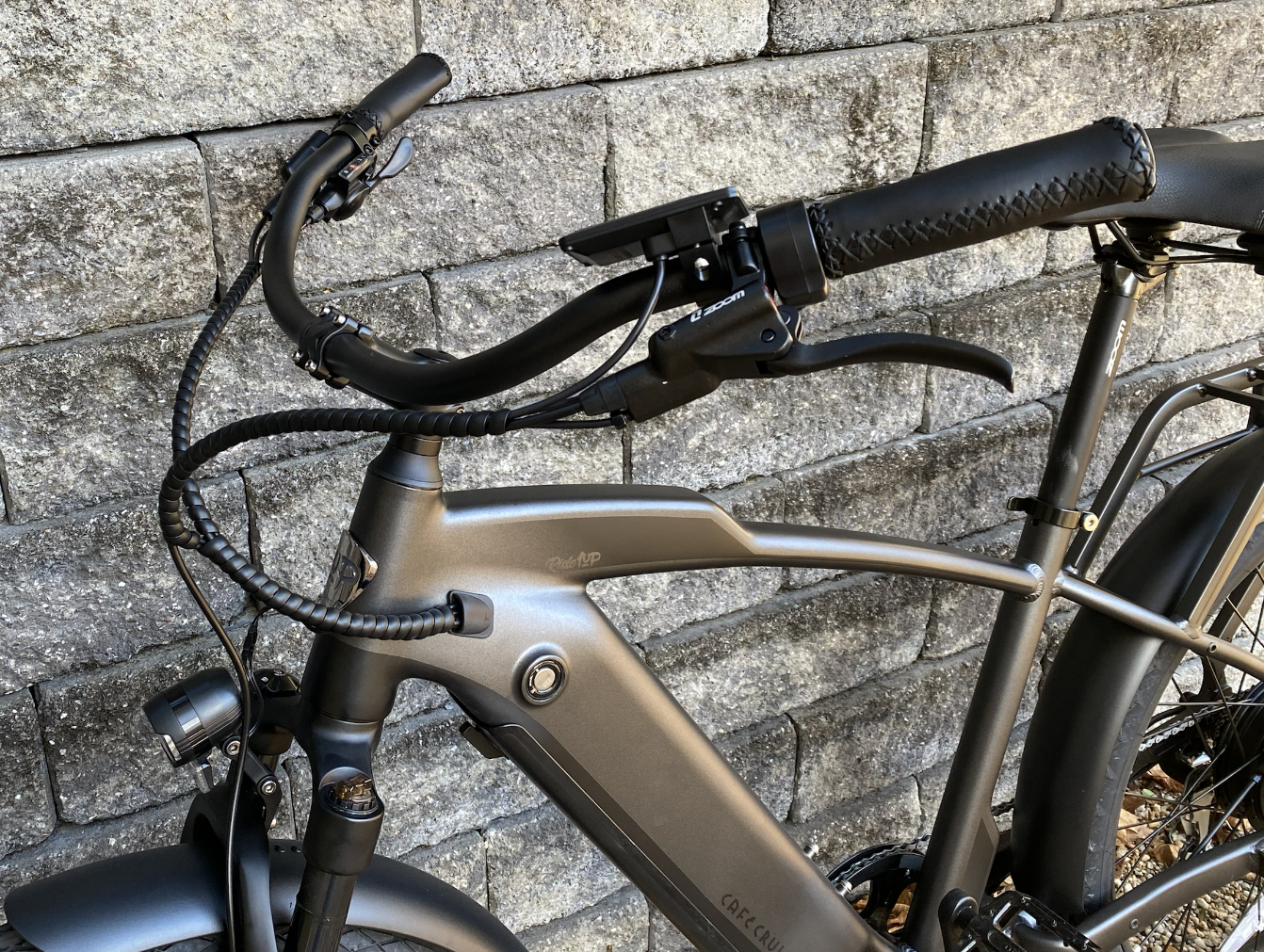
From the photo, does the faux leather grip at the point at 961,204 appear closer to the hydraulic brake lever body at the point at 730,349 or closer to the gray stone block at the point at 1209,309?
the hydraulic brake lever body at the point at 730,349

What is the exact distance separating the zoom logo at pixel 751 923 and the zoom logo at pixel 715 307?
0.87 meters

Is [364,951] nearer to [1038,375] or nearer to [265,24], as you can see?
[265,24]

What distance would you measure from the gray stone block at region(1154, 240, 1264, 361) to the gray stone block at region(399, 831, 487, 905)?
203 centimetres

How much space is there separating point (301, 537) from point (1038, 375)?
5.61 ft

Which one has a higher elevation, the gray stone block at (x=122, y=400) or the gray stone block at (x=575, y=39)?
the gray stone block at (x=575, y=39)

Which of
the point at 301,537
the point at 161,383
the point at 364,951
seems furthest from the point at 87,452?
the point at 364,951

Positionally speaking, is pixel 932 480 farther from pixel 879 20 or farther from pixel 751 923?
pixel 751 923

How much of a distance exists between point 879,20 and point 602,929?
1.97m

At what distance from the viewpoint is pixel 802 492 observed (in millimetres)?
2377

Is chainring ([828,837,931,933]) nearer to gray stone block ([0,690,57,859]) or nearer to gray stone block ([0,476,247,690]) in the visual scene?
gray stone block ([0,476,247,690])

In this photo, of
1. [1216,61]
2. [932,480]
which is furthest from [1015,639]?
[1216,61]

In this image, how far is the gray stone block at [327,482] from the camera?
6.13ft

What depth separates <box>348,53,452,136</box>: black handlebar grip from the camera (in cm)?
128

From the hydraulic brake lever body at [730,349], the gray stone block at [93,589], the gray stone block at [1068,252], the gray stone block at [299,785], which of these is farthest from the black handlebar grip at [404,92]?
the gray stone block at [1068,252]
